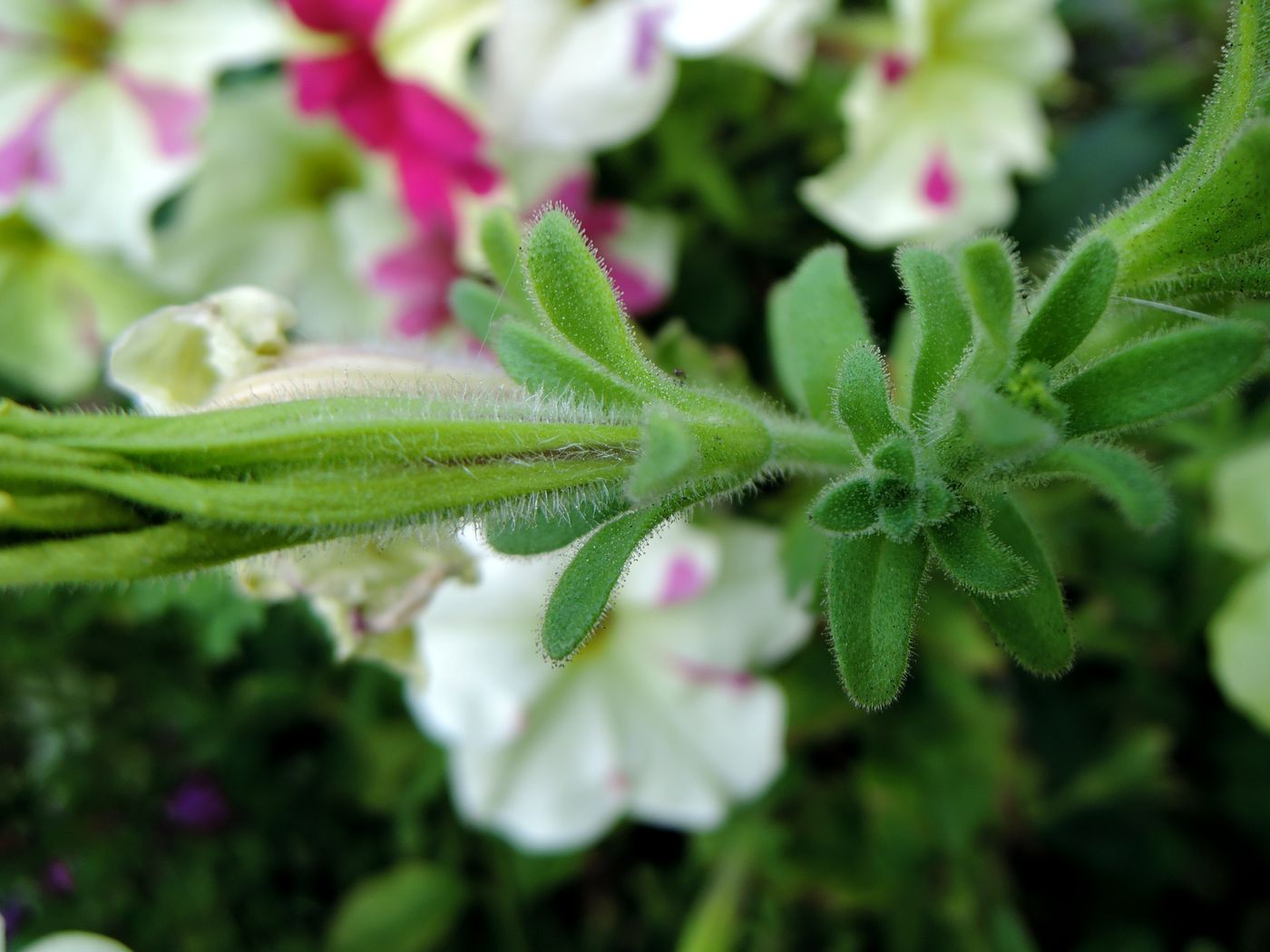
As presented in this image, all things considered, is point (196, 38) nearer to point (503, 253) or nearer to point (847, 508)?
point (503, 253)

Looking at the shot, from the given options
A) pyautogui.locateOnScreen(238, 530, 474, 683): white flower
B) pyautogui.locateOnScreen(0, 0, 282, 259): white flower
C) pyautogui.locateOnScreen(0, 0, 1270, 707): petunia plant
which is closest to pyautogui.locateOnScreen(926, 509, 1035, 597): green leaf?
pyautogui.locateOnScreen(0, 0, 1270, 707): petunia plant

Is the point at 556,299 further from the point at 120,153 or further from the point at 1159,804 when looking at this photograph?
the point at 1159,804

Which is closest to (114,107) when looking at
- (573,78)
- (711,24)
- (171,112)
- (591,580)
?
(171,112)

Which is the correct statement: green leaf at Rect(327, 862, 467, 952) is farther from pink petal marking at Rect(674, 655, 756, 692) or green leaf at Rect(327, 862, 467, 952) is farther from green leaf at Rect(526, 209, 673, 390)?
green leaf at Rect(526, 209, 673, 390)

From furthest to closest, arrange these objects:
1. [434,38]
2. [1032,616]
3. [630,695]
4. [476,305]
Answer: [630,695] < [434,38] < [476,305] < [1032,616]

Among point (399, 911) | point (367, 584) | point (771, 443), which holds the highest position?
point (771, 443)

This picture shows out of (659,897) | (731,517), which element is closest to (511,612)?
(731,517)

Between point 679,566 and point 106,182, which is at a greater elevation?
point 106,182
